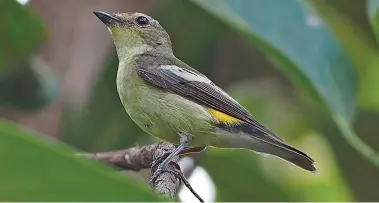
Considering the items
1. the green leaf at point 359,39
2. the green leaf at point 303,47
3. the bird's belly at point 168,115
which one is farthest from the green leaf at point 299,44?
the green leaf at point 359,39

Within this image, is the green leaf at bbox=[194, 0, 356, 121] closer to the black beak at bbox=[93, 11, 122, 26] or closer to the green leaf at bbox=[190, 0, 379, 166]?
the green leaf at bbox=[190, 0, 379, 166]

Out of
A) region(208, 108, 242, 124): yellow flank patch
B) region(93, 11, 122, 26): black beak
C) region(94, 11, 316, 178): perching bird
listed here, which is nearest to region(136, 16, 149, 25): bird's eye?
region(93, 11, 122, 26): black beak

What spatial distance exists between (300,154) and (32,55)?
126cm

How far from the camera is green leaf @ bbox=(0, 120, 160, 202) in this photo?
64cm

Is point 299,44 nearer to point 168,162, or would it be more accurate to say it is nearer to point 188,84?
point 188,84

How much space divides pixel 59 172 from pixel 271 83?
306 cm

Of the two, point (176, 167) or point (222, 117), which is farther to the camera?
point (222, 117)

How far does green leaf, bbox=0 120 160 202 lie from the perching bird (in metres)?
1.30

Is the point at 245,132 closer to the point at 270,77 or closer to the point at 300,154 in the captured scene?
the point at 300,154

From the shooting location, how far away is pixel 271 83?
12.0ft

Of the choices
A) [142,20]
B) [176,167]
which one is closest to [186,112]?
[176,167]

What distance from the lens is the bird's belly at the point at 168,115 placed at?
2137 millimetres

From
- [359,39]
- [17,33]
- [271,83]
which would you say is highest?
[359,39]

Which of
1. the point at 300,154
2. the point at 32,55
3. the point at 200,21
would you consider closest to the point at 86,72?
the point at 32,55
